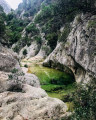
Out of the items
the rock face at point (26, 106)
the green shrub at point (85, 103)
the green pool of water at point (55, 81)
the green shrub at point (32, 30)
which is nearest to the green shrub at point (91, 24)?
the green pool of water at point (55, 81)

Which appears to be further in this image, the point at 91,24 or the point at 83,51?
the point at 83,51

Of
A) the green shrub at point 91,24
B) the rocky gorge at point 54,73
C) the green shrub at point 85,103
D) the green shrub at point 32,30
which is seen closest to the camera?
the green shrub at point 85,103

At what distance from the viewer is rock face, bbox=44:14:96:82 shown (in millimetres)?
28734

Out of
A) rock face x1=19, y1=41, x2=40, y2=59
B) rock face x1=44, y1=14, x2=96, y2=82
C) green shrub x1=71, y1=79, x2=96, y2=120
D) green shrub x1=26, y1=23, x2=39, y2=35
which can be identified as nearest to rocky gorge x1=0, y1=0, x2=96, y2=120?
rock face x1=44, y1=14, x2=96, y2=82

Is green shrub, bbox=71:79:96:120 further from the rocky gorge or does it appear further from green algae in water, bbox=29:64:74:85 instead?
green algae in water, bbox=29:64:74:85

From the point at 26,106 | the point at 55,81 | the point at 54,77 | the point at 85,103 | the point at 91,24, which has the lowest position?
the point at 55,81

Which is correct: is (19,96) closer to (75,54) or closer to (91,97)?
(91,97)

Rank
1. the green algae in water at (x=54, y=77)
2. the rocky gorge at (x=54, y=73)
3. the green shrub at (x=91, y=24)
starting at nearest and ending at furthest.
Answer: the rocky gorge at (x=54, y=73)
the green shrub at (x=91, y=24)
the green algae in water at (x=54, y=77)

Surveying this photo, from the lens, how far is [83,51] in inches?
1271

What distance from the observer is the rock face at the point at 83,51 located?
2873 cm

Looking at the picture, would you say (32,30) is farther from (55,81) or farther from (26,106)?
(26,106)

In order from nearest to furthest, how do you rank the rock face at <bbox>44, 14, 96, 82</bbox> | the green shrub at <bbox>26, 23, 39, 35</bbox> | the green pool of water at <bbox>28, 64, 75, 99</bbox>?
the rock face at <bbox>44, 14, 96, 82</bbox>
the green pool of water at <bbox>28, 64, 75, 99</bbox>
the green shrub at <bbox>26, 23, 39, 35</bbox>

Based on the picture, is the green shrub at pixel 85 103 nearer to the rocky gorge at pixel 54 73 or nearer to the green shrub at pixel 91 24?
the rocky gorge at pixel 54 73

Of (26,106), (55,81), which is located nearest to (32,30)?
(55,81)
